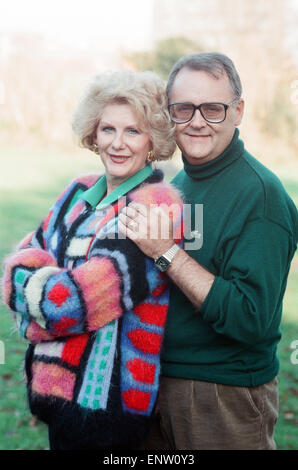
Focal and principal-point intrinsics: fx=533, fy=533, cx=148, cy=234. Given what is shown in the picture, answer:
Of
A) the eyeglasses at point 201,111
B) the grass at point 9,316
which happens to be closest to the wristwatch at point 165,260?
the eyeglasses at point 201,111

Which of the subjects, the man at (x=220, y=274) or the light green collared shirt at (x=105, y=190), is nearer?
the man at (x=220, y=274)

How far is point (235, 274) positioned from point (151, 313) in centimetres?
36

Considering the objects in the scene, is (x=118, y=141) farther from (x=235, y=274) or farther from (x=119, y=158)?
(x=235, y=274)

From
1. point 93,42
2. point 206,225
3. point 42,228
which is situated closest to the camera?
point 206,225

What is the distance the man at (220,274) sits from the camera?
199 cm

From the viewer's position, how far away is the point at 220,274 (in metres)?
2.09

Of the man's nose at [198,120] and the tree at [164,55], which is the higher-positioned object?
the tree at [164,55]

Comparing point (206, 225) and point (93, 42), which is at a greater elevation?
point (93, 42)

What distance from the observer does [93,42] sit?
15180 mm

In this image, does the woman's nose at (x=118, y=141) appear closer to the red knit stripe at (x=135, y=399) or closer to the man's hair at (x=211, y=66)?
the man's hair at (x=211, y=66)
